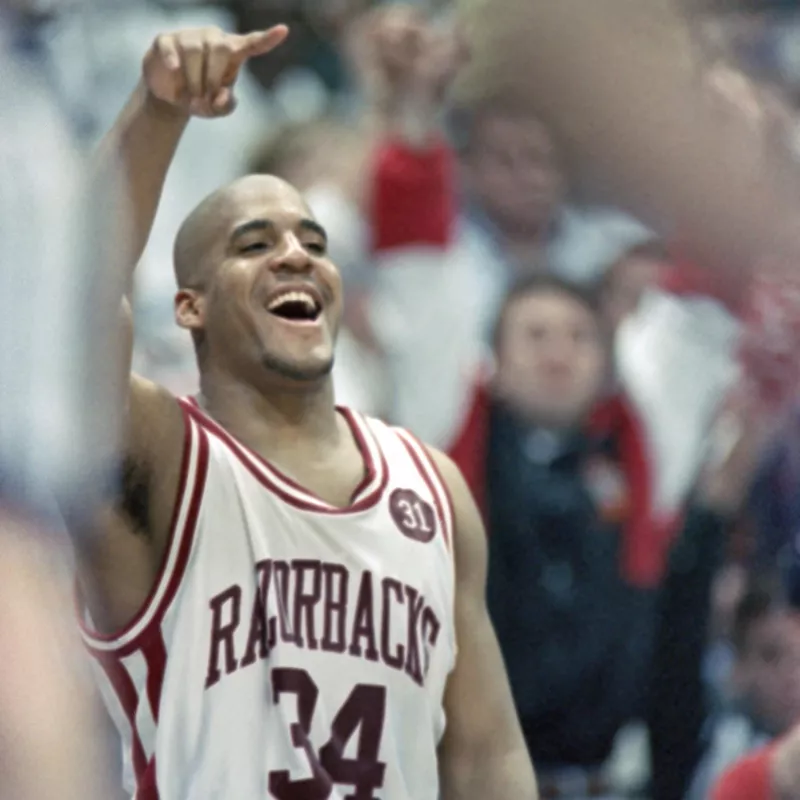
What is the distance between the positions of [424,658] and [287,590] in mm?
236

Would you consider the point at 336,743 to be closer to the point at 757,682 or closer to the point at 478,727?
the point at 478,727

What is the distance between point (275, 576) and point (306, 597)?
0.05 meters

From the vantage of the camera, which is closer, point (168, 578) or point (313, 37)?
point (168, 578)

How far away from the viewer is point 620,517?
3506 millimetres

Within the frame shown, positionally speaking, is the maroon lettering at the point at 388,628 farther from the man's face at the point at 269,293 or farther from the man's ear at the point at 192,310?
the man's ear at the point at 192,310

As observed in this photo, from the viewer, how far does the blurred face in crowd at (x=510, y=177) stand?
10.2 feet

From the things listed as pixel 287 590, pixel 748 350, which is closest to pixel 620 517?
pixel 748 350

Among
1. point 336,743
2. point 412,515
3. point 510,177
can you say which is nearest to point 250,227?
point 412,515

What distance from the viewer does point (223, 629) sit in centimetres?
219

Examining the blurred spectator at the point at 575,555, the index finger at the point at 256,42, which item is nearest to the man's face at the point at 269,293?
the index finger at the point at 256,42

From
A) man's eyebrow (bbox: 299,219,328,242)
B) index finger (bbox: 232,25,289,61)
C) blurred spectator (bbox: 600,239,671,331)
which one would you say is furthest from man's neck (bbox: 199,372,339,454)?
blurred spectator (bbox: 600,239,671,331)

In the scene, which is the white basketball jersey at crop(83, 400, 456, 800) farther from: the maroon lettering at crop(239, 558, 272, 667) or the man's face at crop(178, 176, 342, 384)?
the man's face at crop(178, 176, 342, 384)

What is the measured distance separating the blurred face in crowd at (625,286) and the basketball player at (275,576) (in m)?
1.25

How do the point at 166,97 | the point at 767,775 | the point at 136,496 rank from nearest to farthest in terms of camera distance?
the point at 166,97 < the point at 136,496 < the point at 767,775
